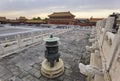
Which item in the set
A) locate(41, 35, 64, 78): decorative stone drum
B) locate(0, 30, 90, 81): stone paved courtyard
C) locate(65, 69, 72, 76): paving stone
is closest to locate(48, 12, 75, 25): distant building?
locate(0, 30, 90, 81): stone paved courtyard

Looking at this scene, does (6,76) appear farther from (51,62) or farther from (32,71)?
(51,62)

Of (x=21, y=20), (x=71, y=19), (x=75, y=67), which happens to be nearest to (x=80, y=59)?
(x=75, y=67)

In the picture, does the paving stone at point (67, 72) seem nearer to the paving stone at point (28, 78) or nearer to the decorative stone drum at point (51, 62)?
the decorative stone drum at point (51, 62)

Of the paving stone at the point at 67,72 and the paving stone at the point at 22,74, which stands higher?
the paving stone at the point at 22,74

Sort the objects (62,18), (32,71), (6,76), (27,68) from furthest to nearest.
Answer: (62,18) < (27,68) < (32,71) < (6,76)

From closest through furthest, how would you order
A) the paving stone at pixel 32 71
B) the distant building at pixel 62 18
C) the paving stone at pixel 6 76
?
the paving stone at pixel 6 76 < the paving stone at pixel 32 71 < the distant building at pixel 62 18

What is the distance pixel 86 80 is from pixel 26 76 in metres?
2.01

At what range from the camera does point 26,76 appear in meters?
3.24

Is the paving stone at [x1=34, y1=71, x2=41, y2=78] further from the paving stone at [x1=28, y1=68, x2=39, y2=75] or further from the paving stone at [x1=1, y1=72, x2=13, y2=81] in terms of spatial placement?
the paving stone at [x1=1, y1=72, x2=13, y2=81]

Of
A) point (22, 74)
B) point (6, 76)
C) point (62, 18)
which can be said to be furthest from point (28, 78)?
point (62, 18)

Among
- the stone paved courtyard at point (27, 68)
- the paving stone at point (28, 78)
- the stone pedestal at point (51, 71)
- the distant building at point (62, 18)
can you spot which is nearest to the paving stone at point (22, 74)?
the stone paved courtyard at point (27, 68)

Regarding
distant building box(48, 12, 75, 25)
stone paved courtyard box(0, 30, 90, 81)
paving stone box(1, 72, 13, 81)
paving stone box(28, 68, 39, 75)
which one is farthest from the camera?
distant building box(48, 12, 75, 25)

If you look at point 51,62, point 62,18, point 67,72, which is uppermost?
point 62,18


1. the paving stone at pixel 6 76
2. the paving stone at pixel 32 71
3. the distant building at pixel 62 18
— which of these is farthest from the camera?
the distant building at pixel 62 18
